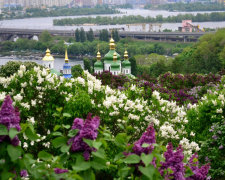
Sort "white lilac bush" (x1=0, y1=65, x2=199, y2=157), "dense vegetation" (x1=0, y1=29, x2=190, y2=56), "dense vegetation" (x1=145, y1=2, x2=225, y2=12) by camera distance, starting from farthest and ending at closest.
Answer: "dense vegetation" (x1=145, y1=2, x2=225, y2=12) < "dense vegetation" (x1=0, y1=29, x2=190, y2=56) < "white lilac bush" (x1=0, y1=65, x2=199, y2=157)

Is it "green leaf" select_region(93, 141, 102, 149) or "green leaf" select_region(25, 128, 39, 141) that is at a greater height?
"green leaf" select_region(25, 128, 39, 141)

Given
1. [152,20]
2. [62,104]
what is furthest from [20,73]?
[152,20]

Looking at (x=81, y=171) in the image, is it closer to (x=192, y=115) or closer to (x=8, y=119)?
(x=8, y=119)

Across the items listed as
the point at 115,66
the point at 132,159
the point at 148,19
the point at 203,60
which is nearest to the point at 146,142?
the point at 132,159

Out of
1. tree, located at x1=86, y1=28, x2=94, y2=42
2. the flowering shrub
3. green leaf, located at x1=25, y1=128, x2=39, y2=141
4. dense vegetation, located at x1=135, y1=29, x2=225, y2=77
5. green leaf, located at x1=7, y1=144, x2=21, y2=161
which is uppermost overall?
green leaf, located at x1=25, y1=128, x2=39, y2=141

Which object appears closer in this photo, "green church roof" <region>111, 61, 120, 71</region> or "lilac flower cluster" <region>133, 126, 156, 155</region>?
"lilac flower cluster" <region>133, 126, 156, 155</region>

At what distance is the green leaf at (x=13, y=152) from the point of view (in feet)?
7.95

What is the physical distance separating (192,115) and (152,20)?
80912mm

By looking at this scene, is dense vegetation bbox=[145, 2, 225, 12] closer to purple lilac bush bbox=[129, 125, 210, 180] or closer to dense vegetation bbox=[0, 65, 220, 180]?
dense vegetation bbox=[0, 65, 220, 180]

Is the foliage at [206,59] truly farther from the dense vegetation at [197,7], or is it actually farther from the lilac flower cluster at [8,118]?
the dense vegetation at [197,7]

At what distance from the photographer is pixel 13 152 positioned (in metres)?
2.44

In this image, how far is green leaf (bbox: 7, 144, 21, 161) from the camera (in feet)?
7.95

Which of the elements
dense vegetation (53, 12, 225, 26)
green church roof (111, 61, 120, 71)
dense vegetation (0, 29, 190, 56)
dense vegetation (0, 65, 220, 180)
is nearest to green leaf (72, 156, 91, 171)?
dense vegetation (0, 65, 220, 180)

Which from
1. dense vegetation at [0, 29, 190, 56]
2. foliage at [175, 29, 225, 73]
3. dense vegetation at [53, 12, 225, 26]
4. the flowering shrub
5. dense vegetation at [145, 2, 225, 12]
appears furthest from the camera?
dense vegetation at [145, 2, 225, 12]
